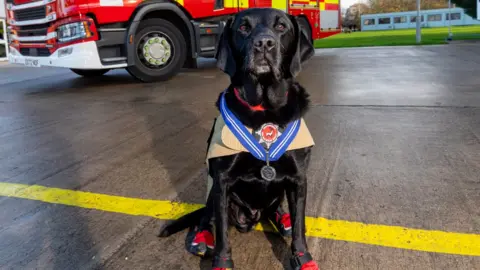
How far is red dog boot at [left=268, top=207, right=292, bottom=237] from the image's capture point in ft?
7.68

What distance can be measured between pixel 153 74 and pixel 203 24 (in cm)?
140

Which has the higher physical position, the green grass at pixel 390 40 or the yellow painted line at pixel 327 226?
the green grass at pixel 390 40

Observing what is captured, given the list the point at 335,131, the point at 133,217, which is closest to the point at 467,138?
the point at 335,131

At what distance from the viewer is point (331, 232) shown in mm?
2424

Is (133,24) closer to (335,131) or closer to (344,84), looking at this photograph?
(344,84)

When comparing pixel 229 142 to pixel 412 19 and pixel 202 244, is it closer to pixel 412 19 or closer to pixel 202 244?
pixel 202 244

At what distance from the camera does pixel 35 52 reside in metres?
7.91

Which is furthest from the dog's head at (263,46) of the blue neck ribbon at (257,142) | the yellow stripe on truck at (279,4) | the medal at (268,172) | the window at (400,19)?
the window at (400,19)

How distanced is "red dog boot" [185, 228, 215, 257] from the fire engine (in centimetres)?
513

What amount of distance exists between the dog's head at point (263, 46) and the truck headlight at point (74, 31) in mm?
5541

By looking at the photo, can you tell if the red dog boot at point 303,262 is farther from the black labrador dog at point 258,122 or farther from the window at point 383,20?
the window at point 383,20

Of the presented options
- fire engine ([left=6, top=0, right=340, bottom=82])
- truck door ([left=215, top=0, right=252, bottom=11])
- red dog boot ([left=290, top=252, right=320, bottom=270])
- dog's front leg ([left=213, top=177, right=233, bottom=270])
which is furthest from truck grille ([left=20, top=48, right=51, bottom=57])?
red dog boot ([left=290, top=252, right=320, bottom=270])

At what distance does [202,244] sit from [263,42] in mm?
1047

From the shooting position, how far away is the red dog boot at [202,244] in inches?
86.4
